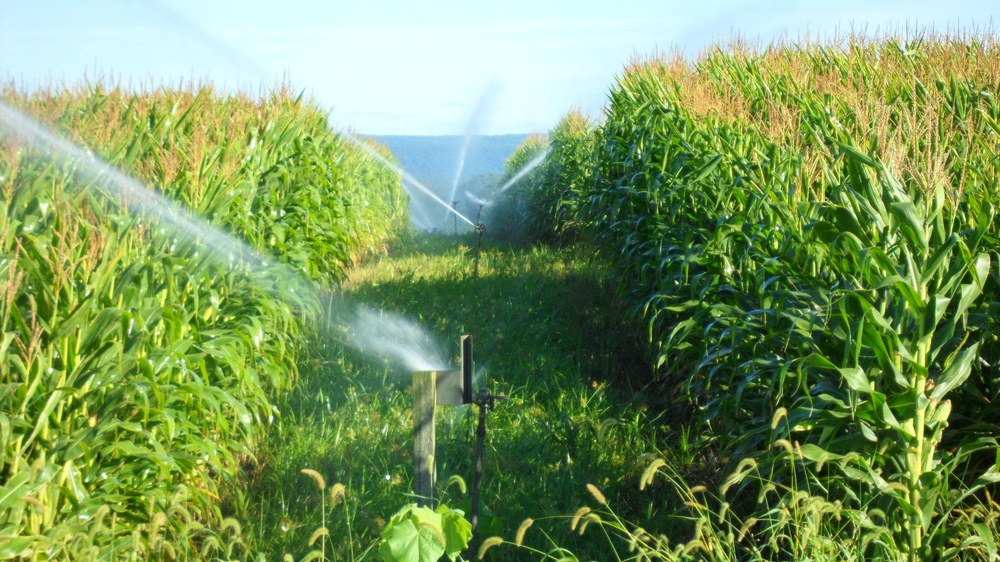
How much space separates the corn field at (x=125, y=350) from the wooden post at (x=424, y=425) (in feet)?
2.59

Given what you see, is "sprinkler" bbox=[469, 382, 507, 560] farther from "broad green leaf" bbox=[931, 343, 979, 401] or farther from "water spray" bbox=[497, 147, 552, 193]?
"water spray" bbox=[497, 147, 552, 193]

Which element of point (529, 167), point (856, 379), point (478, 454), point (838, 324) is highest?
point (529, 167)

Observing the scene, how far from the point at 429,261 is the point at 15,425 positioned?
810cm

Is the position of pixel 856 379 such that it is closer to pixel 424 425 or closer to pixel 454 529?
pixel 454 529

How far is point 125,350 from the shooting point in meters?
3.43

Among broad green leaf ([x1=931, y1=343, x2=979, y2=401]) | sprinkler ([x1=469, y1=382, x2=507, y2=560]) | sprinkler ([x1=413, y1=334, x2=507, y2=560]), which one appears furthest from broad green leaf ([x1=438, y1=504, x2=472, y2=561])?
broad green leaf ([x1=931, y1=343, x2=979, y2=401])

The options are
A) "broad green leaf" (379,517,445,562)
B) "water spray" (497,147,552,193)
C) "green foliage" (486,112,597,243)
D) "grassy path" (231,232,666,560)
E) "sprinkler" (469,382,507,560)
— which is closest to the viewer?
"broad green leaf" (379,517,445,562)

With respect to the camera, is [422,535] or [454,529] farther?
[454,529]

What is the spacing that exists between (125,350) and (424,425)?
1189 millimetres

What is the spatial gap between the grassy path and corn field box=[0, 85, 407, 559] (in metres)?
0.32

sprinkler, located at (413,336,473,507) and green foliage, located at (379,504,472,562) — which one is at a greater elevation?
sprinkler, located at (413,336,473,507)

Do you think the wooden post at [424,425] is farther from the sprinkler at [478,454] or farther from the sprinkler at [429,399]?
the sprinkler at [478,454]

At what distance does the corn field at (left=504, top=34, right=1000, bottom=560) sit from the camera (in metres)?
3.02

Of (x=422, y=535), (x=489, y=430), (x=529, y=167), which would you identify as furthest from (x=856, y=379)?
(x=529, y=167)
